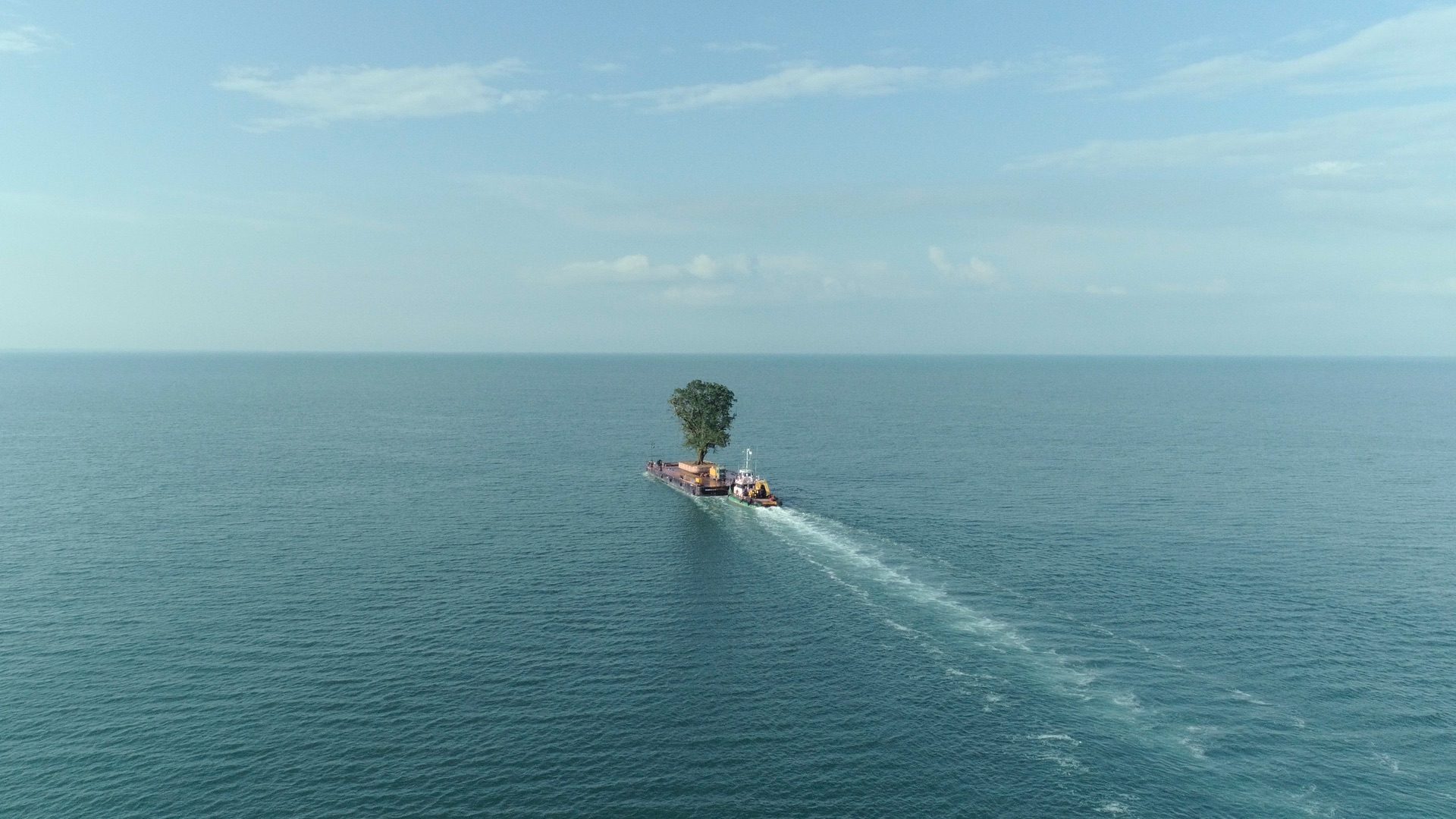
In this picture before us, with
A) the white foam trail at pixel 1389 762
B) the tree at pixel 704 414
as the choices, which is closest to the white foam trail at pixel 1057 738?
the white foam trail at pixel 1389 762

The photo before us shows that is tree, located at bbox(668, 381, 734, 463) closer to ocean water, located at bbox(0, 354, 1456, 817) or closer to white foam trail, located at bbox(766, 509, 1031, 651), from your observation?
ocean water, located at bbox(0, 354, 1456, 817)

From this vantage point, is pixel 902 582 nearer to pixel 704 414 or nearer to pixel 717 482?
pixel 717 482

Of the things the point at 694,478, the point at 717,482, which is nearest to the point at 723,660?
the point at 717,482

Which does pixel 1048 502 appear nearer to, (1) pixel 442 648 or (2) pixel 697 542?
(2) pixel 697 542

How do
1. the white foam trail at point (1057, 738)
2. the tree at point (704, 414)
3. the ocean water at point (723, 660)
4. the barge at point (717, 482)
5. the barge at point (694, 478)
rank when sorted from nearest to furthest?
the ocean water at point (723, 660) → the white foam trail at point (1057, 738) → the barge at point (717, 482) → the barge at point (694, 478) → the tree at point (704, 414)

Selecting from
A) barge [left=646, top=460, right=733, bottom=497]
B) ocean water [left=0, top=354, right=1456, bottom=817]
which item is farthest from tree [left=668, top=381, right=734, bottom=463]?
ocean water [left=0, top=354, right=1456, bottom=817]

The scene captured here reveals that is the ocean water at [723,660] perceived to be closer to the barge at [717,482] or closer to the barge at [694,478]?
the barge at [717,482]

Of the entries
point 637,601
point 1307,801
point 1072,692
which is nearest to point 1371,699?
point 1307,801

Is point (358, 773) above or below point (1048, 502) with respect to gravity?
below
